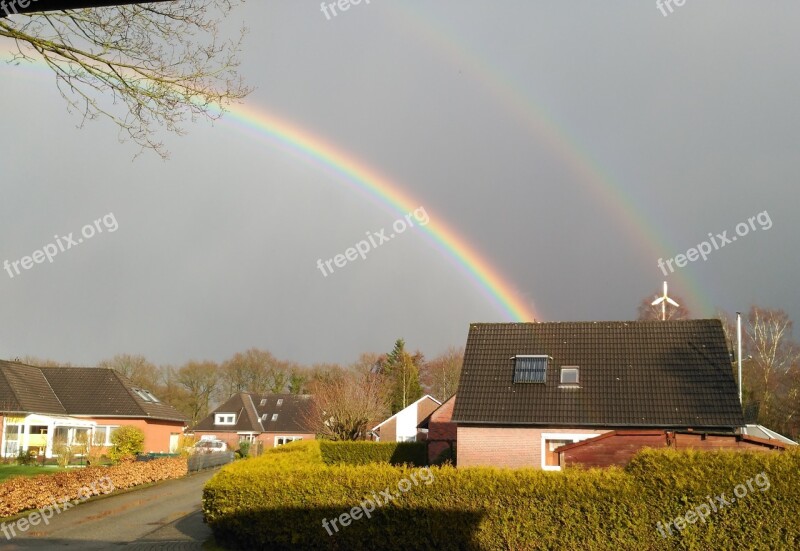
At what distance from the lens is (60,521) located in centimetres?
1945

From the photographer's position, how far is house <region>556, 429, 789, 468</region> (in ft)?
59.1

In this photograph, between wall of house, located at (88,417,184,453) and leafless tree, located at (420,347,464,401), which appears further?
leafless tree, located at (420,347,464,401)

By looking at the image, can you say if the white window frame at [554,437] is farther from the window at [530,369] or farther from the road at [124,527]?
the road at [124,527]

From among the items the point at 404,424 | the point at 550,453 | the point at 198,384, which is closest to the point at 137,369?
the point at 198,384

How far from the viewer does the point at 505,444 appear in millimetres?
24984

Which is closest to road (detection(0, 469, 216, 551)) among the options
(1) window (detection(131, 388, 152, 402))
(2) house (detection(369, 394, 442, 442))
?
(1) window (detection(131, 388, 152, 402))

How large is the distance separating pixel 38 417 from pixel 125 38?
42.6 m

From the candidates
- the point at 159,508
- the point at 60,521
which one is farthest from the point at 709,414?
the point at 60,521

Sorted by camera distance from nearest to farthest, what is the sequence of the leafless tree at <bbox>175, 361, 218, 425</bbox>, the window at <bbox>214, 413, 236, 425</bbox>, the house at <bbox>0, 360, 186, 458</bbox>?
1. the house at <bbox>0, 360, 186, 458</bbox>
2. the window at <bbox>214, 413, 236, 425</bbox>
3. the leafless tree at <bbox>175, 361, 218, 425</bbox>

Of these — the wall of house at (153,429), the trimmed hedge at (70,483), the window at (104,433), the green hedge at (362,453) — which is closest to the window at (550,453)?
the green hedge at (362,453)

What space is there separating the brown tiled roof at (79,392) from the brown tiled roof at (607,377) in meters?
29.6

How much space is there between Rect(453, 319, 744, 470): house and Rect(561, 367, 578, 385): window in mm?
36

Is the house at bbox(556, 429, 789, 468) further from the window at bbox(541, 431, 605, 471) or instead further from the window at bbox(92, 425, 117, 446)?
the window at bbox(92, 425, 117, 446)

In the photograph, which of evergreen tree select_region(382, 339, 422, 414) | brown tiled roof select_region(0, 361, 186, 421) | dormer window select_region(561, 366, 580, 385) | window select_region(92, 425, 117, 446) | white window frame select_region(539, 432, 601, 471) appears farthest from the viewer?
evergreen tree select_region(382, 339, 422, 414)
